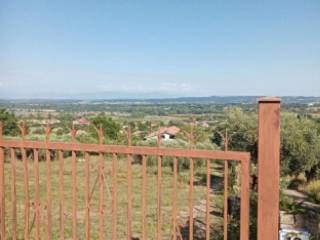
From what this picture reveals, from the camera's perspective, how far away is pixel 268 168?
253 centimetres

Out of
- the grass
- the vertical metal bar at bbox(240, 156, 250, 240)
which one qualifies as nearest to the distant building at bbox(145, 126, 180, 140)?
the vertical metal bar at bbox(240, 156, 250, 240)

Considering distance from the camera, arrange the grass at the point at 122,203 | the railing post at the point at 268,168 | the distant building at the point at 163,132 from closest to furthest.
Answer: the railing post at the point at 268,168
the distant building at the point at 163,132
the grass at the point at 122,203

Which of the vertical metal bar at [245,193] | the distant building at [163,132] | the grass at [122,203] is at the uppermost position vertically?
the distant building at [163,132]

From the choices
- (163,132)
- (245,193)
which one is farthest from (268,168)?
(163,132)

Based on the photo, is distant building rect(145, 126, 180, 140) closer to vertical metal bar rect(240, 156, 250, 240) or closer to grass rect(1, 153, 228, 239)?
vertical metal bar rect(240, 156, 250, 240)

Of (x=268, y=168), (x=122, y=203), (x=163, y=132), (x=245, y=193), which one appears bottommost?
(x=122, y=203)

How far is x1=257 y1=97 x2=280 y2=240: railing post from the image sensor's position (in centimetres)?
250

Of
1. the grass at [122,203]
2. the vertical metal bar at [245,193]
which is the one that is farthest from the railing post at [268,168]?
the grass at [122,203]

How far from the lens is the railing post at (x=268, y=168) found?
8.20 ft

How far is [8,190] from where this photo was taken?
325 inches

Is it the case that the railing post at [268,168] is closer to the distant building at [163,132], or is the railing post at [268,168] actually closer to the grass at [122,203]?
the distant building at [163,132]

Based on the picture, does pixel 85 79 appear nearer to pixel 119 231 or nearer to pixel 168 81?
pixel 168 81

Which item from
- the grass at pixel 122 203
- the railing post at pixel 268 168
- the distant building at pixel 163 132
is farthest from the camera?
the grass at pixel 122 203

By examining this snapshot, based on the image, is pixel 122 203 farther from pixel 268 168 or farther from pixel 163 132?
pixel 268 168
